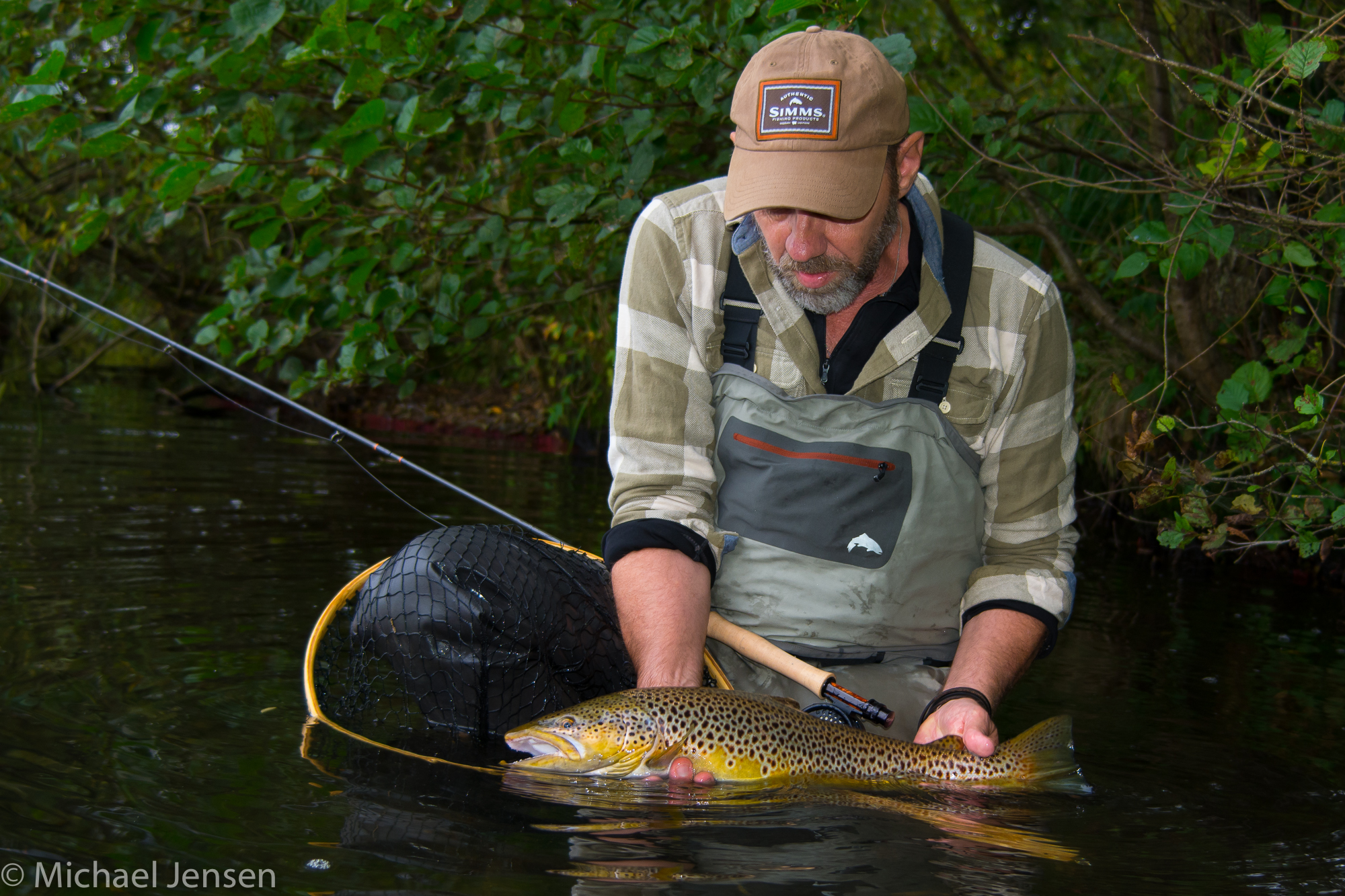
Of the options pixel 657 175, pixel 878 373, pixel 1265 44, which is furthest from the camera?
pixel 657 175

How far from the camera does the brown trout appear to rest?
8.70ft

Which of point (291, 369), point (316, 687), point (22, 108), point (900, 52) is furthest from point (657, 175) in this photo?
point (316, 687)

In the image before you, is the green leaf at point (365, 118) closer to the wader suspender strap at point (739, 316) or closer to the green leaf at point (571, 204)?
the green leaf at point (571, 204)

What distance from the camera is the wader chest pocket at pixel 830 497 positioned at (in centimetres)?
312

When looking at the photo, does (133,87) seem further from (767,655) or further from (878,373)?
(767,655)

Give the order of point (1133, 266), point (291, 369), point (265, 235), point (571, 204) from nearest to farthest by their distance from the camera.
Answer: point (1133, 266) → point (265, 235) → point (571, 204) → point (291, 369)

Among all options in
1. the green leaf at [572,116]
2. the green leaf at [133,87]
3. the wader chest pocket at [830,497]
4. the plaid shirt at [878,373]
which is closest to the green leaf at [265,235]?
the green leaf at [133,87]

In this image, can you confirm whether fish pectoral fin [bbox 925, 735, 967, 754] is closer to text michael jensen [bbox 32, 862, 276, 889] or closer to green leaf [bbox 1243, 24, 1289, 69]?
text michael jensen [bbox 32, 862, 276, 889]

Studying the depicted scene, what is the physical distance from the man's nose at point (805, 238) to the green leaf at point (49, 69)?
2.98m

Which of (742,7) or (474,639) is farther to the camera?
(742,7)

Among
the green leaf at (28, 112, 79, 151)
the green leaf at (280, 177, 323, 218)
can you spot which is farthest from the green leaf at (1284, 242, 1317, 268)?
the green leaf at (28, 112, 79, 151)

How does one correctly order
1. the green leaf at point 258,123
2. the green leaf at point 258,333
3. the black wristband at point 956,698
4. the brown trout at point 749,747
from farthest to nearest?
the green leaf at point 258,333 → the green leaf at point 258,123 → the black wristband at point 956,698 → the brown trout at point 749,747

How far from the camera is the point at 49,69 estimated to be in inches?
173

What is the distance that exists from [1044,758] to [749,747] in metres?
0.72
